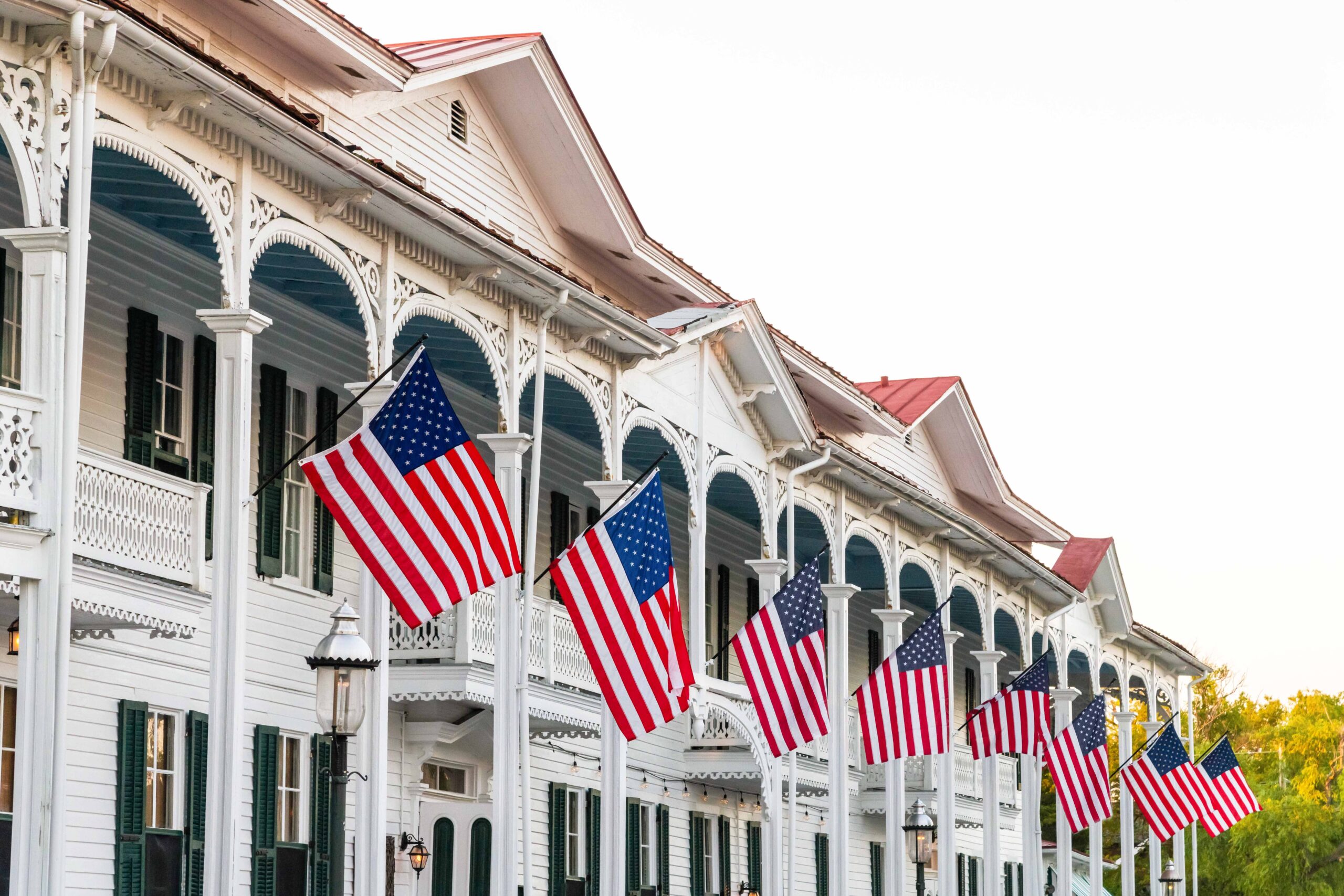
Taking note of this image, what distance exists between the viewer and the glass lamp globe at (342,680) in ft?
43.8

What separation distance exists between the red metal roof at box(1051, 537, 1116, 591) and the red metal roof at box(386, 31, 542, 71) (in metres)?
21.4

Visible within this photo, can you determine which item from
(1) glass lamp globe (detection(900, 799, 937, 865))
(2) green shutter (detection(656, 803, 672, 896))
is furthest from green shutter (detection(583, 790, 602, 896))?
(1) glass lamp globe (detection(900, 799, 937, 865))

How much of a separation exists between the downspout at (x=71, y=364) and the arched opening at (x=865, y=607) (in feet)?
77.3

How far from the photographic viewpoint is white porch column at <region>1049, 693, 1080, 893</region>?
37.4 m

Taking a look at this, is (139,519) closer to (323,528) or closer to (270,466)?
(270,466)

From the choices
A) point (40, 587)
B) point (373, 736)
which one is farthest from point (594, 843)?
point (40, 587)

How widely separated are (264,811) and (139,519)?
194 inches

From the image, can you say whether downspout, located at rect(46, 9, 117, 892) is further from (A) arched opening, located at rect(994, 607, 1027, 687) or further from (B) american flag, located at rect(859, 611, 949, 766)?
(A) arched opening, located at rect(994, 607, 1027, 687)

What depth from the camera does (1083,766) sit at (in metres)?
34.7

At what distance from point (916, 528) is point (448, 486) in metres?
18.6

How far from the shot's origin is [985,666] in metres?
36.0

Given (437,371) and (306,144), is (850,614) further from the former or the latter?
(306,144)

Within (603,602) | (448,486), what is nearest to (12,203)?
(448,486)

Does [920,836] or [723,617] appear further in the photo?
[723,617]
